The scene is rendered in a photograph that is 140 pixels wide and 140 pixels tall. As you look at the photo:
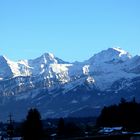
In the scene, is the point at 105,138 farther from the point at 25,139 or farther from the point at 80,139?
the point at 25,139

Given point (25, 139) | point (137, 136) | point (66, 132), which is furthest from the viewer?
point (66, 132)

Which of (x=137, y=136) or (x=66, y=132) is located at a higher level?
(x=66, y=132)

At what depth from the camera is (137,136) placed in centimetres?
12550

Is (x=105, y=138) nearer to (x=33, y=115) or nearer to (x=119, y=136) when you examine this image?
(x=119, y=136)

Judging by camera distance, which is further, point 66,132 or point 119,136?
point 66,132

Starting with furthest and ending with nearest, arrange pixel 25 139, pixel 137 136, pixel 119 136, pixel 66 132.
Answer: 1. pixel 66 132
2. pixel 25 139
3. pixel 119 136
4. pixel 137 136

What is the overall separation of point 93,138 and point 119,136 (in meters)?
5.40

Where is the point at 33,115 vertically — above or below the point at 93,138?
above

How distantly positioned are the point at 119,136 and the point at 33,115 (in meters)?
32.4

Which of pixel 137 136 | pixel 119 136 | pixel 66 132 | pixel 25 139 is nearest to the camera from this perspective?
pixel 137 136

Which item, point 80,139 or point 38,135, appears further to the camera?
point 38,135

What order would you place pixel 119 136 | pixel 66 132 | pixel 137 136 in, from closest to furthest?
pixel 137 136 < pixel 119 136 < pixel 66 132

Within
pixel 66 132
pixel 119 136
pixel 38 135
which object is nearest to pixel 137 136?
pixel 119 136

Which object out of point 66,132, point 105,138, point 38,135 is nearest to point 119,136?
point 105,138
